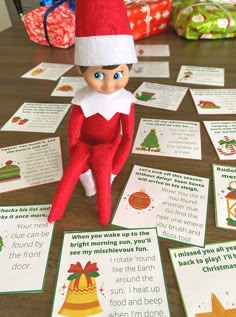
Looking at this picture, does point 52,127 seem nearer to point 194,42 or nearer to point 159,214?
point 159,214

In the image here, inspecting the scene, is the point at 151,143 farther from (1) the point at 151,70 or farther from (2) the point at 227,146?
(1) the point at 151,70

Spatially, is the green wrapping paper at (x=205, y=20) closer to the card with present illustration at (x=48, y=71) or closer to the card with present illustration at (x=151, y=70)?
the card with present illustration at (x=151, y=70)

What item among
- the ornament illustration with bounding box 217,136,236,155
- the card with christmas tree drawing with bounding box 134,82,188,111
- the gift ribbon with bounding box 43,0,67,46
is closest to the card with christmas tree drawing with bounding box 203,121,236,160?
the ornament illustration with bounding box 217,136,236,155

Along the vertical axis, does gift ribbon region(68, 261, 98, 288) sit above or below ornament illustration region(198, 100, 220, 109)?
above

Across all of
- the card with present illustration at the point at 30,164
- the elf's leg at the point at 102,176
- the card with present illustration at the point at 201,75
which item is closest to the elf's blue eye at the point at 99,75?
the elf's leg at the point at 102,176

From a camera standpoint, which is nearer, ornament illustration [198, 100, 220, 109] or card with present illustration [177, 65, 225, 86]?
ornament illustration [198, 100, 220, 109]

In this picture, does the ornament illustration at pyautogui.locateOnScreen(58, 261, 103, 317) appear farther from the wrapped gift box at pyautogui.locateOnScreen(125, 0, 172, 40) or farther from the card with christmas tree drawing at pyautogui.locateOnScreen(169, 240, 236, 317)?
the wrapped gift box at pyautogui.locateOnScreen(125, 0, 172, 40)

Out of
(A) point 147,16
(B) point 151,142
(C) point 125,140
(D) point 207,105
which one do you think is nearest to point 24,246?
(C) point 125,140
